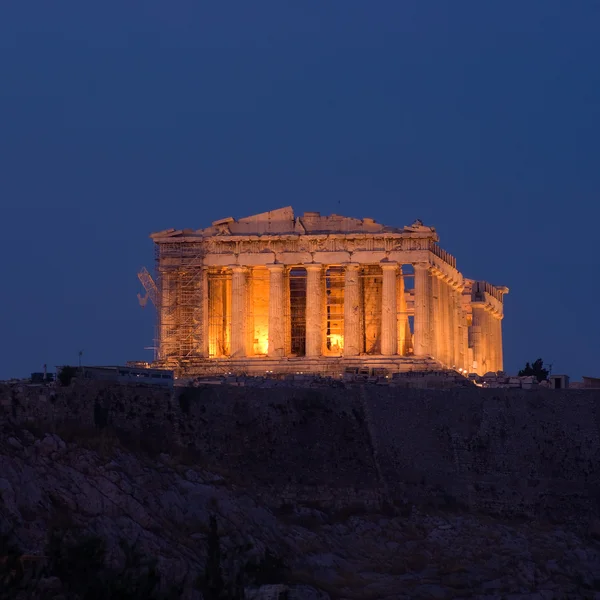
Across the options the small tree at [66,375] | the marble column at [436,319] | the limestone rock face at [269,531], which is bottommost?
the limestone rock face at [269,531]

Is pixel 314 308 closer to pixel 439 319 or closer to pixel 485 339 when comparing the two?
pixel 439 319

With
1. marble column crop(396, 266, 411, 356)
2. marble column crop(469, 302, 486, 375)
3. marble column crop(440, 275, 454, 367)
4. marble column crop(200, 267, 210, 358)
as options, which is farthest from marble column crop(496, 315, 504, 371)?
marble column crop(200, 267, 210, 358)

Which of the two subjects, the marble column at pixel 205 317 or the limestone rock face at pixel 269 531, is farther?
the marble column at pixel 205 317

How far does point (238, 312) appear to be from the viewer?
11456 cm

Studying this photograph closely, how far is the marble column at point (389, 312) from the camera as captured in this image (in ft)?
371

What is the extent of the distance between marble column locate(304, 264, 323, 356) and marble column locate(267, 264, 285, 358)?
1397 mm

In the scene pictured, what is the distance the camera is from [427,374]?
107188mm

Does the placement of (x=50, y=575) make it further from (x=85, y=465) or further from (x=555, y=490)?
(x=555, y=490)

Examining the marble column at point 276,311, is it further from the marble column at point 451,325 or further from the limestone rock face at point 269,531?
the limestone rock face at point 269,531

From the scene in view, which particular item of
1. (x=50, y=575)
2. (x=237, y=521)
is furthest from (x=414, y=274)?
(x=50, y=575)

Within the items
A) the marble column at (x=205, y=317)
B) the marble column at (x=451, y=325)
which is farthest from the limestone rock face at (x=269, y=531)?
the marble column at (x=451, y=325)

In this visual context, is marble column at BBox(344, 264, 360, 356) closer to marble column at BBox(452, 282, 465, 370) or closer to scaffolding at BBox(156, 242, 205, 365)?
scaffolding at BBox(156, 242, 205, 365)

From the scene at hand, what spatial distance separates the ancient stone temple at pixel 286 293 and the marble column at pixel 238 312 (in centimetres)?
5

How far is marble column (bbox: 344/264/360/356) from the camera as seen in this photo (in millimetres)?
113688
